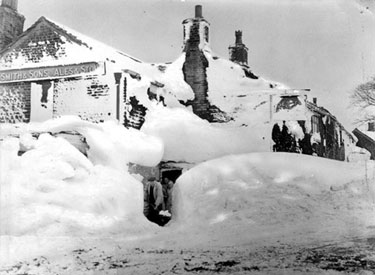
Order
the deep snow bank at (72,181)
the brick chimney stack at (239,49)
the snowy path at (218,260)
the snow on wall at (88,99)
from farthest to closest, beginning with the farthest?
the snow on wall at (88,99) < the brick chimney stack at (239,49) < the deep snow bank at (72,181) < the snowy path at (218,260)

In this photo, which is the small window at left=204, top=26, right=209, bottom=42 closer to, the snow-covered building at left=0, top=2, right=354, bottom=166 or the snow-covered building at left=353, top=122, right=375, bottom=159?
the snow-covered building at left=0, top=2, right=354, bottom=166

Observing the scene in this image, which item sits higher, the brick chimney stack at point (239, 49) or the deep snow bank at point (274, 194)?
the brick chimney stack at point (239, 49)

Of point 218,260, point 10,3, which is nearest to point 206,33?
point 218,260

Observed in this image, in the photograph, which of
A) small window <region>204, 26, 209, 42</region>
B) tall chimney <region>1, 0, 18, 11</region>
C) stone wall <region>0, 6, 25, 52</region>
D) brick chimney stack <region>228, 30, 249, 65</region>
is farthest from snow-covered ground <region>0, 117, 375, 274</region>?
tall chimney <region>1, 0, 18, 11</region>

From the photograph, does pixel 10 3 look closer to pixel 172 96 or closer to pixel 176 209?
pixel 172 96

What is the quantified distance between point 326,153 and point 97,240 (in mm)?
3114

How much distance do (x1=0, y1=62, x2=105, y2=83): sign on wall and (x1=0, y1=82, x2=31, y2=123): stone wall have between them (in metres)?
0.11

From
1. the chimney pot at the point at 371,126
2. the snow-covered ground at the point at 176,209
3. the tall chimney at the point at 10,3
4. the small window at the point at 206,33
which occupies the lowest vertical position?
the snow-covered ground at the point at 176,209

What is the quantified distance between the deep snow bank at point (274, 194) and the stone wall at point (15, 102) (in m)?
2.27

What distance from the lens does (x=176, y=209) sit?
5949 millimetres

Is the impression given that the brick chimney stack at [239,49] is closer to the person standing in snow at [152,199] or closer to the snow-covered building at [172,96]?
Result: the snow-covered building at [172,96]

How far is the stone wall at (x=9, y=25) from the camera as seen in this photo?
6699 millimetres

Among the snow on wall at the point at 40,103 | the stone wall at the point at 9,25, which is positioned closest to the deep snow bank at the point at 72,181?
the snow on wall at the point at 40,103

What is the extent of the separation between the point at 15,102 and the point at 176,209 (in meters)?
2.59
